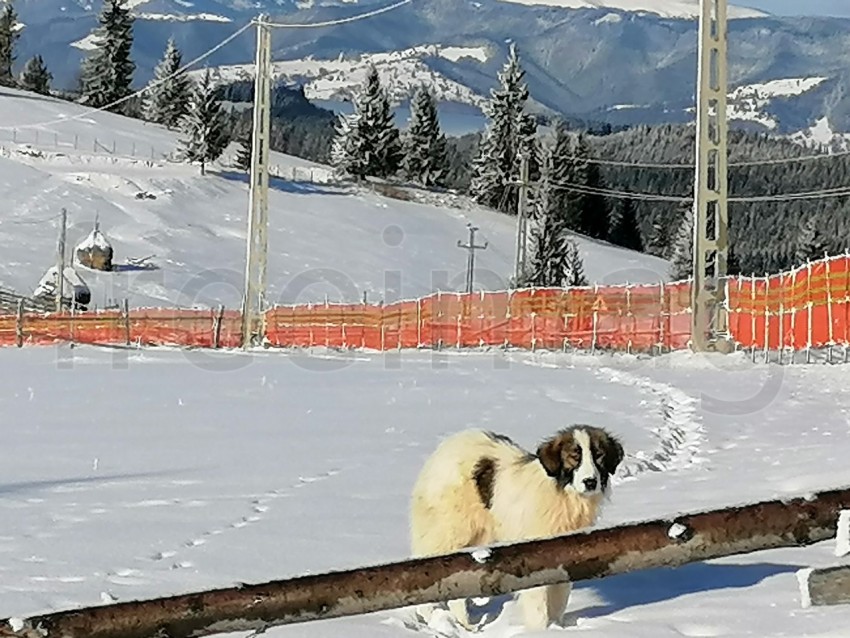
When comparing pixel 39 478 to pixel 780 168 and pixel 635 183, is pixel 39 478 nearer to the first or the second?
pixel 635 183

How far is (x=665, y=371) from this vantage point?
24.9 meters

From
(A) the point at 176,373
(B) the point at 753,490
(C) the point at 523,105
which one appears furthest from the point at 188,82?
(B) the point at 753,490

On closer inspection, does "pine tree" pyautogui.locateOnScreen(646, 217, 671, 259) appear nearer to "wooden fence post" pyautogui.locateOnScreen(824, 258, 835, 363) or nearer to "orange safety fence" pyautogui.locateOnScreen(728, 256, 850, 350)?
"orange safety fence" pyautogui.locateOnScreen(728, 256, 850, 350)

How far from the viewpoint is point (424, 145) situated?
10494cm

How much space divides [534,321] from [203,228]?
44.2 meters

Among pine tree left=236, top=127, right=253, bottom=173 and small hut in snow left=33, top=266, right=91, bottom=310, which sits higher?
pine tree left=236, top=127, right=253, bottom=173

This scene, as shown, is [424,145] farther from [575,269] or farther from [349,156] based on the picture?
[575,269]

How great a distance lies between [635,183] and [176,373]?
13696cm

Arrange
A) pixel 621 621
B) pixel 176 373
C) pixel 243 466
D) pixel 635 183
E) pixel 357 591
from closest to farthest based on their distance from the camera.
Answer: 1. pixel 357 591
2. pixel 621 621
3. pixel 243 466
4. pixel 176 373
5. pixel 635 183

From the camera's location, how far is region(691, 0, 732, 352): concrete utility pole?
84.2ft

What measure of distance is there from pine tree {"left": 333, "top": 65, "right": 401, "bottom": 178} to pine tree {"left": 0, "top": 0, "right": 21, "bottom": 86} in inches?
1407

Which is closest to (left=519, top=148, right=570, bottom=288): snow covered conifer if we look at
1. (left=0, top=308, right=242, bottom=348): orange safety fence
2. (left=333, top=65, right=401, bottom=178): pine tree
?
(left=333, top=65, right=401, bottom=178): pine tree

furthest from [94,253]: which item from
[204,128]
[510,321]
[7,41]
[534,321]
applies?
[7,41]

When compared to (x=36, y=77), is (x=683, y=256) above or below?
below
